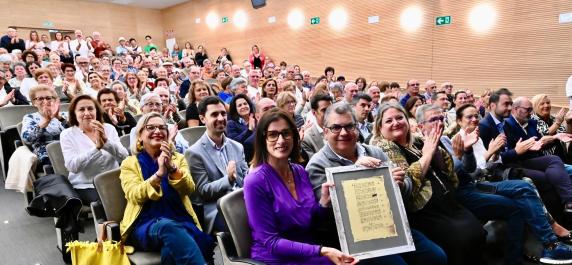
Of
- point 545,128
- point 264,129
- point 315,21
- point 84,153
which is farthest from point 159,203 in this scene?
point 315,21

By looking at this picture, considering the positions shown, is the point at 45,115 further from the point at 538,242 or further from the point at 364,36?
the point at 364,36

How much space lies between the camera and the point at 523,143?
3061 millimetres

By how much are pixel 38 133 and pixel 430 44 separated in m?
7.63

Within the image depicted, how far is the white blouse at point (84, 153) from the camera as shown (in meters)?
2.60

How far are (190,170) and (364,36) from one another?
796 centimetres

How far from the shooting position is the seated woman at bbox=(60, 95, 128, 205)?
8.45ft

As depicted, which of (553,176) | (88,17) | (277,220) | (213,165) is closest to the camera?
(277,220)

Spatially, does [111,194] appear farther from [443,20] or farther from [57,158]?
[443,20]

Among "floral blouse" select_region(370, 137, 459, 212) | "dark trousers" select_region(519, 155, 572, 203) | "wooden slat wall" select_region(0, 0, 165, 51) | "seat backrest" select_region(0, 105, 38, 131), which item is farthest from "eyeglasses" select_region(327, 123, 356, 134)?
"wooden slat wall" select_region(0, 0, 165, 51)

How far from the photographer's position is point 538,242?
2.56 metres

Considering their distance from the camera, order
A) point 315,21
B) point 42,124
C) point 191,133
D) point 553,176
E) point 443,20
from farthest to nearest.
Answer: point 315,21, point 443,20, point 191,133, point 42,124, point 553,176

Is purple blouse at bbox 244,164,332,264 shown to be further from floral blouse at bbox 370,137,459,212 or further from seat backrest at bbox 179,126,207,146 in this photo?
seat backrest at bbox 179,126,207,146

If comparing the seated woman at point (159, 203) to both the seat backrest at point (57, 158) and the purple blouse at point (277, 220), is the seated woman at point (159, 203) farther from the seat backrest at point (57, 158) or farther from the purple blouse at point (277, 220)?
the seat backrest at point (57, 158)

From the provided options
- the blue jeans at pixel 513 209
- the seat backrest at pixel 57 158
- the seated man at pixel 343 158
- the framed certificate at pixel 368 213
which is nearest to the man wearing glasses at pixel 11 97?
the seat backrest at pixel 57 158
